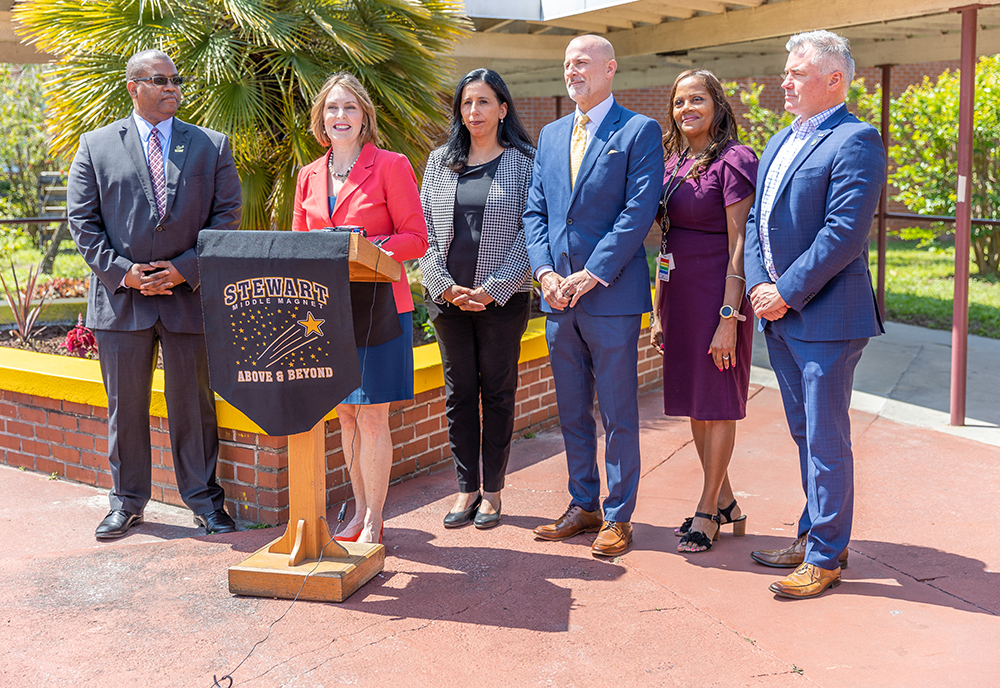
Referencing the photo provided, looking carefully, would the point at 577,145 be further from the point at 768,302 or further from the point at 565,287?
the point at 768,302

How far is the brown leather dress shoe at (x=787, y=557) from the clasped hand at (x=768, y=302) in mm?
964

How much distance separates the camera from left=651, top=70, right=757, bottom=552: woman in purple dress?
3.79 m

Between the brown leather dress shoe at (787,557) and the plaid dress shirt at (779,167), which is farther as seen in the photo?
the brown leather dress shoe at (787,557)

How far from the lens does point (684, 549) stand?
392cm

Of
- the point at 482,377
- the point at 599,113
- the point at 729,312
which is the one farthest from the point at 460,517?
the point at 599,113

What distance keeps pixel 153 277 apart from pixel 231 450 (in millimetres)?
907

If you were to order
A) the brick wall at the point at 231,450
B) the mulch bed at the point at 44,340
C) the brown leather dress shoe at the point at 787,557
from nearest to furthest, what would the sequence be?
the brown leather dress shoe at the point at 787,557, the brick wall at the point at 231,450, the mulch bed at the point at 44,340

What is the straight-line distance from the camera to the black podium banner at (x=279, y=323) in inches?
129

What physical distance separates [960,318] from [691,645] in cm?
372

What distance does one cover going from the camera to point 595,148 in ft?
12.6

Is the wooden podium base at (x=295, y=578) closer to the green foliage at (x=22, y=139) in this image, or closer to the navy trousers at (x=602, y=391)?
the navy trousers at (x=602, y=391)

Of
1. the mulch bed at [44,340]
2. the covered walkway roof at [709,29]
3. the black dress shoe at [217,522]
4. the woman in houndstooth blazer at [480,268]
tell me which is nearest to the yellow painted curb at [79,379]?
the black dress shoe at [217,522]

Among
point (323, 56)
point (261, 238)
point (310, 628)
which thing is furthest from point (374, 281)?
point (323, 56)

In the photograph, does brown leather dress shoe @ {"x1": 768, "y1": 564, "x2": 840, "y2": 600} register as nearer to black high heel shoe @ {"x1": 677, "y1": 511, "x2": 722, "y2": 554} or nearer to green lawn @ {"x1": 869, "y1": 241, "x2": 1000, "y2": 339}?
black high heel shoe @ {"x1": 677, "y1": 511, "x2": 722, "y2": 554}
